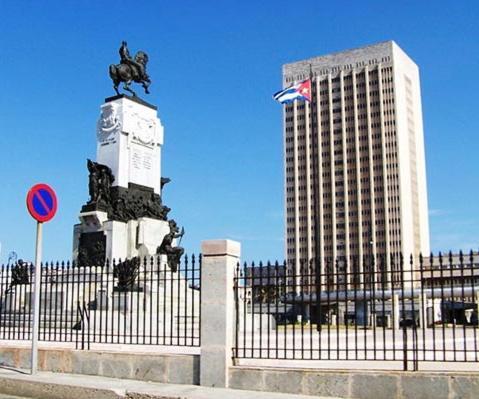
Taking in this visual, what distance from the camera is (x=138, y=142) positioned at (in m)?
29.4

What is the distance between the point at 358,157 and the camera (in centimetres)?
12456

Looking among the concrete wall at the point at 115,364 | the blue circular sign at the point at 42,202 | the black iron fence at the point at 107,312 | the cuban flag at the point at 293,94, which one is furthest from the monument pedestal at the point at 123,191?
the blue circular sign at the point at 42,202

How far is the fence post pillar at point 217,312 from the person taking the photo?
11.2 metres

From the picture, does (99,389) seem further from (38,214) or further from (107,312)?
(107,312)

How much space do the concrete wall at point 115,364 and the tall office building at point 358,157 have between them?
107679 mm

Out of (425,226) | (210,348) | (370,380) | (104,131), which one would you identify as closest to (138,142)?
(104,131)

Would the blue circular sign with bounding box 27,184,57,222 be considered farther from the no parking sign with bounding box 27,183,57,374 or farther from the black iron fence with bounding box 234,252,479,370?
the black iron fence with bounding box 234,252,479,370

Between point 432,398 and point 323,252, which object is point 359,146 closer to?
point 323,252

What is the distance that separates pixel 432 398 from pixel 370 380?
3.08 ft

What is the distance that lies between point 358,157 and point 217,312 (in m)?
116

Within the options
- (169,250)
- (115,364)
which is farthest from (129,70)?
(115,364)

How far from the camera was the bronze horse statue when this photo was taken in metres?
30.7

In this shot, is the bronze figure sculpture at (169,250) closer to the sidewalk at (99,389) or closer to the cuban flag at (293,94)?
the cuban flag at (293,94)

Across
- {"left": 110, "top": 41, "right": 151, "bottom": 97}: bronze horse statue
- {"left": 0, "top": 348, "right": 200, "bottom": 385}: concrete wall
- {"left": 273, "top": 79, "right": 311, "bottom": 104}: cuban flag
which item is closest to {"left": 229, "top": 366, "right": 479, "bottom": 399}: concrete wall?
{"left": 0, "top": 348, "right": 200, "bottom": 385}: concrete wall
